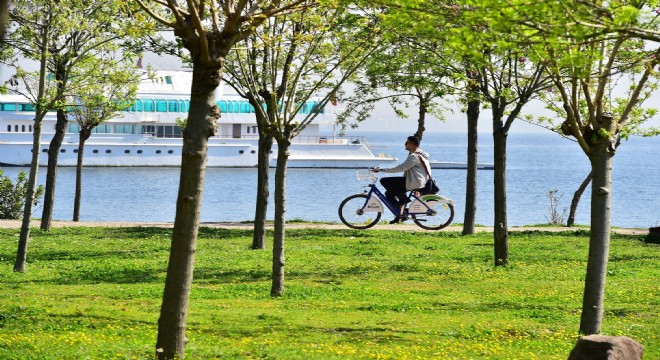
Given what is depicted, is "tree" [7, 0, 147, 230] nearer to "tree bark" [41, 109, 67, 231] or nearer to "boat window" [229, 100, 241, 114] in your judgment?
"tree bark" [41, 109, 67, 231]

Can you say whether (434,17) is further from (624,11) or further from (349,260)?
(349,260)

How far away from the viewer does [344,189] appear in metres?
65.4

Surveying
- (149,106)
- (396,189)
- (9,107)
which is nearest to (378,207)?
(396,189)

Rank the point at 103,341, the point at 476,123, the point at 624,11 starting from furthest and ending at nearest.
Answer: the point at 476,123, the point at 103,341, the point at 624,11

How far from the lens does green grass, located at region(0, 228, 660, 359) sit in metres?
8.68

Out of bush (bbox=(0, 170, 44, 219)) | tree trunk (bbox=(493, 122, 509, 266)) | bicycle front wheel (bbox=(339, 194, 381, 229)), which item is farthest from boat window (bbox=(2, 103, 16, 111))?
tree trunk (bbox=(493, 122, 509, 266))

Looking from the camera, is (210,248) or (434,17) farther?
(210,248)

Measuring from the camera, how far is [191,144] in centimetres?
743

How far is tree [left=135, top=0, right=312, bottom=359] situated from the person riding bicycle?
1143 cm

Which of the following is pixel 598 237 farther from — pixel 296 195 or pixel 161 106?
pixel 161 106

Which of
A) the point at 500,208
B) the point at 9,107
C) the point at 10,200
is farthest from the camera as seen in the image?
the point at 9,107

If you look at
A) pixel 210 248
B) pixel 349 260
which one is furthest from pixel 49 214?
pixel 349 260

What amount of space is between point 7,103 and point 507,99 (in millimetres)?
67915

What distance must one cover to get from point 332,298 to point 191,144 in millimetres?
5260
